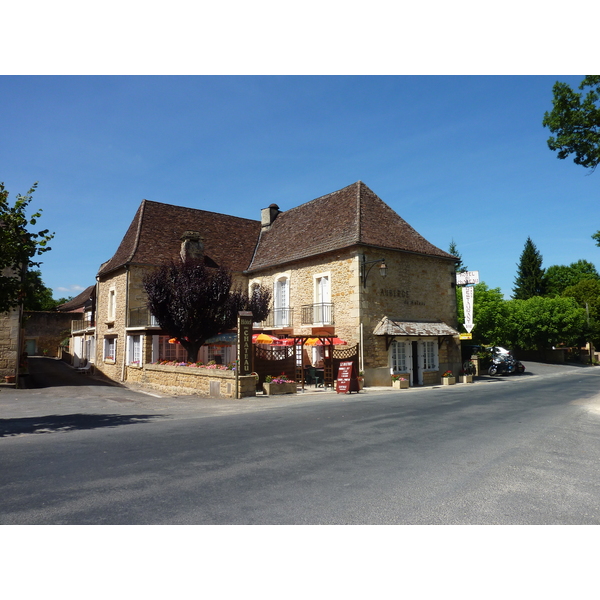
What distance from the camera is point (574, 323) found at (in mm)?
36938

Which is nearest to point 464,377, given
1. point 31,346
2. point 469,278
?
point 469,278

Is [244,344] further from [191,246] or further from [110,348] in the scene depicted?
[110,348]

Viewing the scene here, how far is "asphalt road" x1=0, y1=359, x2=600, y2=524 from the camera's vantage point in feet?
14.1

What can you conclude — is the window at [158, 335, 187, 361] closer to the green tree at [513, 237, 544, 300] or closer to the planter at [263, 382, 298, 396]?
the planter at [263, 382, 298, 396]

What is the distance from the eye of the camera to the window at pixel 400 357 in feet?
66.4

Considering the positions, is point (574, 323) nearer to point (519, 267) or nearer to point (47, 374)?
point (519, 267)

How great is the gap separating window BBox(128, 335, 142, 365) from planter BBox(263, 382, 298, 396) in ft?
28.1

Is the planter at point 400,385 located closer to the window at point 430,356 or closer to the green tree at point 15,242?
the window at point 430,356

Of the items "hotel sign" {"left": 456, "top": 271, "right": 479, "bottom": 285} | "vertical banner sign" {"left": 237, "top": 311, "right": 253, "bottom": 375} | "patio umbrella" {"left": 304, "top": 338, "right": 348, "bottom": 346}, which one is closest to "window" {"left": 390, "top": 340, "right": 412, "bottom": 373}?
"patio umbrella" {"left": 304, "top": 338, "right": 348, "bottom": 346}

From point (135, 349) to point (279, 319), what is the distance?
274 inches

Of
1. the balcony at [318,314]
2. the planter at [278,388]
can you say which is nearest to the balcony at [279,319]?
the balcony at [318,314]

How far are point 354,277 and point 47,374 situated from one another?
16203mm

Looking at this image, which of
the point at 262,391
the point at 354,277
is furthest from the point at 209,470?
the point at 354,277

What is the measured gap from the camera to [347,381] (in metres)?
16.6
